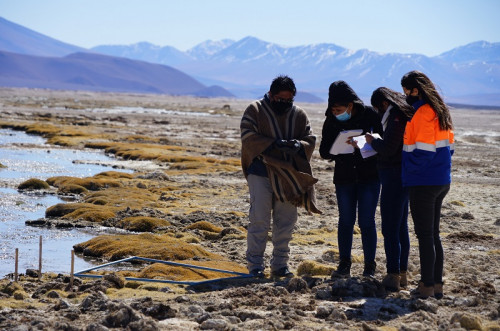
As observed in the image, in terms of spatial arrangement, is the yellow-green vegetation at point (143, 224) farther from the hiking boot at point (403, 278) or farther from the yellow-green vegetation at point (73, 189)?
the hiking boot at point (403, 278)

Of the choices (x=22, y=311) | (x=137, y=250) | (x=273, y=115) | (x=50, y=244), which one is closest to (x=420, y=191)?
(x=273, y=115)

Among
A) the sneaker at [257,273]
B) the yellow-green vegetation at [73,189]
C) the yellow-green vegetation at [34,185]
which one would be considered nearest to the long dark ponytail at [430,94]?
the sneaker at [257,273]

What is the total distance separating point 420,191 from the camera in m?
6.59

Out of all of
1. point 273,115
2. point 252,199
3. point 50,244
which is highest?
point 273,115

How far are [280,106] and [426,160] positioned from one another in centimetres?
163

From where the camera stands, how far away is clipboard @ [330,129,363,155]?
7266mm

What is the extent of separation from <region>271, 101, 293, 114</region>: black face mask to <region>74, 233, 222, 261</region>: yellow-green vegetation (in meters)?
2.74

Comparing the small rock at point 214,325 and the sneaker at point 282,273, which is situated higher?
the small rock at point 214,325

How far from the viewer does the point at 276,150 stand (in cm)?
764

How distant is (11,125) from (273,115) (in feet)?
122

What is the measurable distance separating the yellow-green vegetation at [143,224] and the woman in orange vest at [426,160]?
6.50 m

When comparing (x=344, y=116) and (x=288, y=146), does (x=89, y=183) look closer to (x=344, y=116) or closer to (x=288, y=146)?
(x=288, y=146)

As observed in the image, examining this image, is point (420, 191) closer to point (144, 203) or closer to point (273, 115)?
point (273, 115)

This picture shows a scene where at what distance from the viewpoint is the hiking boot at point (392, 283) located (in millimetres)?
7105
